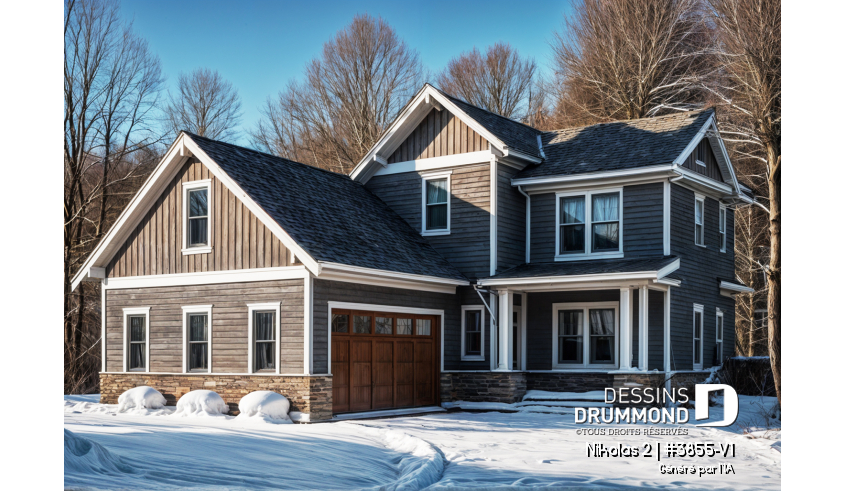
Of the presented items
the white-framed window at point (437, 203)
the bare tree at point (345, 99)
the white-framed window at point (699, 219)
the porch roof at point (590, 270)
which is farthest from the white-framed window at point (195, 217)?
the white-framed window at point (699, 219)

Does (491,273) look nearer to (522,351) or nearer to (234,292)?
(522,351)

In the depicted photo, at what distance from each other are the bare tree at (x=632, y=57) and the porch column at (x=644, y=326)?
1274cm

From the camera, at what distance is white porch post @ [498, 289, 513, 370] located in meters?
17.9

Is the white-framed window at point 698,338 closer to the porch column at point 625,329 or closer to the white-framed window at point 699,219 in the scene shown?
the white-framed window at point 699,219

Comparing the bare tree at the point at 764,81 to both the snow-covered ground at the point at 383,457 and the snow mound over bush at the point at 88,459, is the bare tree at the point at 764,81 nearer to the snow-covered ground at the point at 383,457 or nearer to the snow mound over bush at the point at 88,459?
the snow-covered ground at the point at 383,457

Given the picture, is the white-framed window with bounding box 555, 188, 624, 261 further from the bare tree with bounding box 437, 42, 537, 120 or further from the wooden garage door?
the bare tree with bounding box 437, 42, 537, 120

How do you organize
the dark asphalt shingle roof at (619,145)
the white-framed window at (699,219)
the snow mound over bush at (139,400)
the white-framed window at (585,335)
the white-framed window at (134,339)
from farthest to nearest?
1. the white-framed window at (699,219)
2. the white-framed window at (585,335)
3. the dark asphalt shingle roof at (619,145)
4. the white-framed window at (134,339)
5. the snow mound over bush at (139,400)

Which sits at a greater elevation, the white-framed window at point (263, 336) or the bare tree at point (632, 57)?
the bare tree at point (632, 57)

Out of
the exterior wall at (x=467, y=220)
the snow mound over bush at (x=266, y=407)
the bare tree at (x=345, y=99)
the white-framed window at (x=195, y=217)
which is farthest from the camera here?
the bare tree at (x=345, y=99)

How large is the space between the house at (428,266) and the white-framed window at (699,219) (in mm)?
45

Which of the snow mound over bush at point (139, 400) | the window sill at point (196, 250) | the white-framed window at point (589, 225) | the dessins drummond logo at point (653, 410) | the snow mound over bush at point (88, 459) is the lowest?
the snow mound over bush at point (139, 400)

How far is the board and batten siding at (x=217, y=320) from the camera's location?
1559cm

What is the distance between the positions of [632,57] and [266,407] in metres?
20.2

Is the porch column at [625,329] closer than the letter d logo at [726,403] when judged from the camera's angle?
No
